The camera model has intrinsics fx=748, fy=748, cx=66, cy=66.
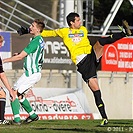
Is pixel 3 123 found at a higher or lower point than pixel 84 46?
lower

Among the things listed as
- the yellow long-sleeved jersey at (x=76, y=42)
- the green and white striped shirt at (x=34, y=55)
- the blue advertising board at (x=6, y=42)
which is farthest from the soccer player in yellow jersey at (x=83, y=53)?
the blue advertising board at (x=6, y=42)

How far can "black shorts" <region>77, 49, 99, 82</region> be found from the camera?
12.7 meters

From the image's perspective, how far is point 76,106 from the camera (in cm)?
2022

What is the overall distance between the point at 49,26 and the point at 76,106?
21.8 feet

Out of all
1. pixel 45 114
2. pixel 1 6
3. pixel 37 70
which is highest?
pixel 1 6

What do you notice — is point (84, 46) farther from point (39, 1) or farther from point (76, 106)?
point (39, 1)

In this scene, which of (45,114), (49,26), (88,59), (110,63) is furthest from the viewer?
(49,26)

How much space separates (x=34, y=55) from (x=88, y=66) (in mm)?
1086

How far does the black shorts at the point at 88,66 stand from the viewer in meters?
12.7

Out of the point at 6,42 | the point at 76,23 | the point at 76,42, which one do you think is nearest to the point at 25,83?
the point at 76,42

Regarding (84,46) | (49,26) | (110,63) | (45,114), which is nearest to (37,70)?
(84,46)

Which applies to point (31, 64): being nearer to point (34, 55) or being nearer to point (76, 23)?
point (34, 55)

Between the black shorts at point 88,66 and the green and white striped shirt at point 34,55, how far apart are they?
0.84 metres

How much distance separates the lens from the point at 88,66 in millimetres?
12711
